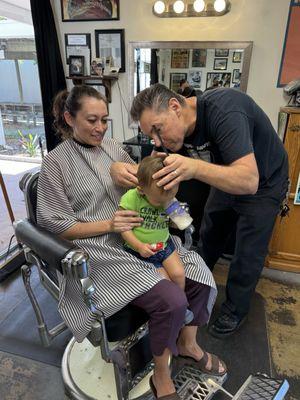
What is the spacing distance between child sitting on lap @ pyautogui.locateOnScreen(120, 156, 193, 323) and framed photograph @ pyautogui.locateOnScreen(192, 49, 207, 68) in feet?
5.50

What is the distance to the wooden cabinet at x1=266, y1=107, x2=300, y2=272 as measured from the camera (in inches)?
74.3

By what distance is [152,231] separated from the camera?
110 cm

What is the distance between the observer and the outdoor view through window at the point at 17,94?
8.44 feet

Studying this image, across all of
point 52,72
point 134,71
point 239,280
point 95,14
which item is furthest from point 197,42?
point 239,280

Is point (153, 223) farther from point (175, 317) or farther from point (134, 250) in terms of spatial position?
point (175, 317)

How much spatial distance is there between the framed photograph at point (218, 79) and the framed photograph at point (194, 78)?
0.24ft

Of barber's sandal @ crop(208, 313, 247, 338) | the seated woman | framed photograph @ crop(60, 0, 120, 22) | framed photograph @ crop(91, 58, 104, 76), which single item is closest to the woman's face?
the seated woman

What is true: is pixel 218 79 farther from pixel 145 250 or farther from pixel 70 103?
pixel 145 250

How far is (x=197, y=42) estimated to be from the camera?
2.30 metres

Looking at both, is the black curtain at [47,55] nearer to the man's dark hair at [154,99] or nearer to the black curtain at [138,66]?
the black curtain at [138,66]

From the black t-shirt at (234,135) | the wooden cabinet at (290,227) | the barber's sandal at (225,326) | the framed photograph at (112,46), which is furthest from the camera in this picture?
the framed photograph at (112,46)

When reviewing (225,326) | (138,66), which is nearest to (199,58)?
(138,66)

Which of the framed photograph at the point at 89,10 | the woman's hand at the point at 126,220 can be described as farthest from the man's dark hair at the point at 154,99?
the framed photograph at the point at 89,10

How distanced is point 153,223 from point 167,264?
0.55 feet
